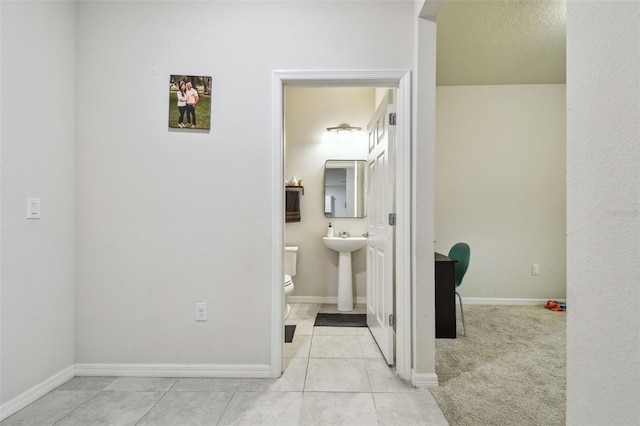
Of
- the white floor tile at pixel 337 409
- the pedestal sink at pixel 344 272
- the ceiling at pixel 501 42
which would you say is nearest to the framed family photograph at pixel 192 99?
the white floor tile at pixel 337 409

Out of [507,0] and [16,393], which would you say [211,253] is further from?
[507,0]

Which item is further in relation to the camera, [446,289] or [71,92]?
[446,289]

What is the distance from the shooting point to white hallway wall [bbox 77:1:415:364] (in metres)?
2.00

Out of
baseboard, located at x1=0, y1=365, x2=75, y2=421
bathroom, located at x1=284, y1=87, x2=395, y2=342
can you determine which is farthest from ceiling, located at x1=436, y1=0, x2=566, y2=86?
baseboard, located at x1=0, y1=365, x2=75, y2=421

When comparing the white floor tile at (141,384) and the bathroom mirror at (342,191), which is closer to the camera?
the white floor tile at (141,384)

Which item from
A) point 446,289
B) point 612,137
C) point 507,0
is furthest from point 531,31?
point 612,137

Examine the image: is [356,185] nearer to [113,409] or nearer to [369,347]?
[369,347]

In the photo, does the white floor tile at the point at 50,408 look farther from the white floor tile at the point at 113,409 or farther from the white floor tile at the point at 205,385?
the white floor tile at the point at 205,385

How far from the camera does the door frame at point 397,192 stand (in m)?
1.95

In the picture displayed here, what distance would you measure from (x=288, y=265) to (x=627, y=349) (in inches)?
126

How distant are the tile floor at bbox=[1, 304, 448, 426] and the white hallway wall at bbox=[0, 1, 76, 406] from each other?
0.26 m

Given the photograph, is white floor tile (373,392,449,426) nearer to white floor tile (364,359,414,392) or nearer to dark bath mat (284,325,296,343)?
white floor tile (364,359,414,392)

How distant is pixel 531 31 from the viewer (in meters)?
2.87

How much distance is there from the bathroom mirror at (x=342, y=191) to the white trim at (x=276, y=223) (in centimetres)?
178
